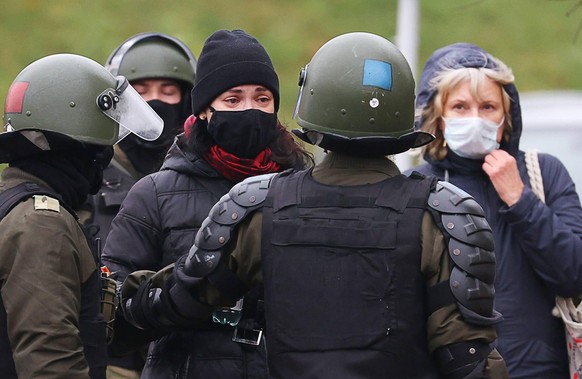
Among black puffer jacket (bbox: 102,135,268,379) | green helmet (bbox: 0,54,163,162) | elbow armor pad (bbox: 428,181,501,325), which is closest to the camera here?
elbow armor pad (bbox: 428,181,501,325)

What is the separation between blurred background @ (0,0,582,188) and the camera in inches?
635

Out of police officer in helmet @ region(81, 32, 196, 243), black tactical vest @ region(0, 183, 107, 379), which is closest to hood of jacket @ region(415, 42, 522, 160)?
police officer in helmet @ region(81, 32, 196, 243)

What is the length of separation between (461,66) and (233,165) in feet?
4.21

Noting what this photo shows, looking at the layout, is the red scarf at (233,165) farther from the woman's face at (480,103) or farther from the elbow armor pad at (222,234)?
the woman's face at (480,103)

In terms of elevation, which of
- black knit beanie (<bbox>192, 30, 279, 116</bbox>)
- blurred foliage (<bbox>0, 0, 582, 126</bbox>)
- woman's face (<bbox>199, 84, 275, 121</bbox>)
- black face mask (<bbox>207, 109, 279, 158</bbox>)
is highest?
black knit beanie (<bbox>192, 30, 279, 116</bbox>)

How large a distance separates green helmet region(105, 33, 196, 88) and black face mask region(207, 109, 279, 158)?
1.86 meters

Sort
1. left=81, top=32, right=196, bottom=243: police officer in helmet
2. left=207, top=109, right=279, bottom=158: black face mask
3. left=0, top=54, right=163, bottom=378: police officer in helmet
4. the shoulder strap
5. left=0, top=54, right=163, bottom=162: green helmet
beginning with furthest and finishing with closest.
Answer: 1. left=81, top=32, right=196, bottom=243: police officer in helmet
2. the shoulder strap
3. left=207, top=109, right=279, bottom=158: black face mask
4. left=0, top=54, right=163, bottom=162: green helmet
5. left=0, top=54, right=163, bottom=378: police officer in helmet

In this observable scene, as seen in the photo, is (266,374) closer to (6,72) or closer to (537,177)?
(537,177)

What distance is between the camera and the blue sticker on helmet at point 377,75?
3.89 metres

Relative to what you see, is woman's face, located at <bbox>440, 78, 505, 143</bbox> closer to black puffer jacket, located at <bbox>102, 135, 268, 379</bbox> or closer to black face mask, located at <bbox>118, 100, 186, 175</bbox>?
black puffer jacket, located at <bbox>102, 135, 268, 379</bbox>

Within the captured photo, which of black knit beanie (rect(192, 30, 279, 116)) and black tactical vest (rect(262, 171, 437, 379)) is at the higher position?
black knit beanie (rect(192, 30, 279, 116))

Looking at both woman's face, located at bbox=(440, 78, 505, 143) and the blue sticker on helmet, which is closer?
the blue sticker on helmet

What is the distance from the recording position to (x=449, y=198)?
12.3ft

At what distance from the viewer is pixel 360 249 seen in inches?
147
